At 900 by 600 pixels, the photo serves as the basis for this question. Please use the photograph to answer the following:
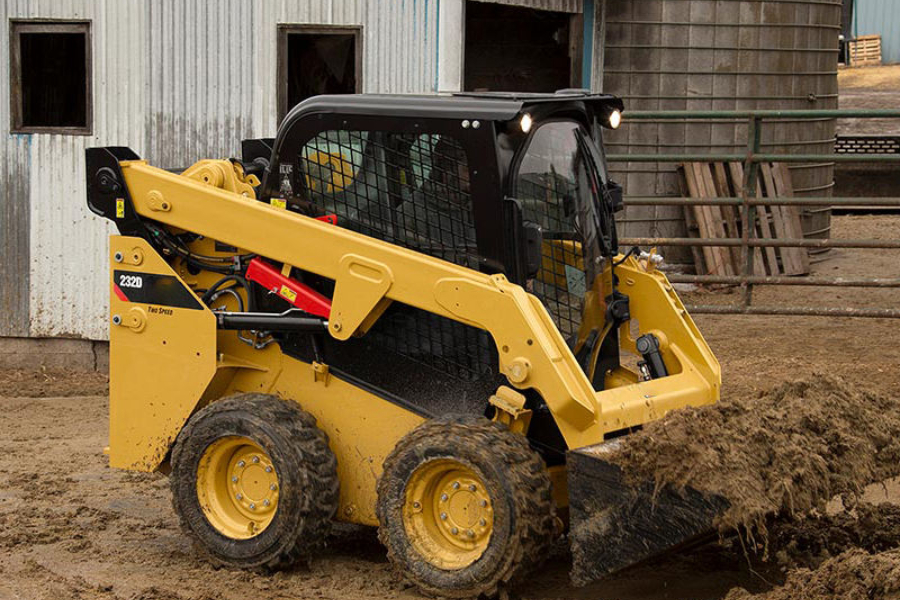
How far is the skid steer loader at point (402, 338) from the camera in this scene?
17.7 ft

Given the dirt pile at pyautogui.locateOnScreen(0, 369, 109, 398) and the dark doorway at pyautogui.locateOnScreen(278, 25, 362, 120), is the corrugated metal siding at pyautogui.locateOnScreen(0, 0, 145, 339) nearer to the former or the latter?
the dirt pile at pyautogui.locateOnScreen(0, 369, 109, 398)

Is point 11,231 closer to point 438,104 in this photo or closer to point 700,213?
point 438,104

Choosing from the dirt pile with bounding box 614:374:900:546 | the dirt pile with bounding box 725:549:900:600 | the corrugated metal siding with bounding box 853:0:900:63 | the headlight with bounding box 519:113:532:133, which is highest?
the corrugated metal siding with bounding box 853:0:900:63

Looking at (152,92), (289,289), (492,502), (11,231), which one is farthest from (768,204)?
(492,502)

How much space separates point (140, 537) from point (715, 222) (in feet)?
29.2

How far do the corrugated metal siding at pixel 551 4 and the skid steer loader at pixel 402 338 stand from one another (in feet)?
18.4

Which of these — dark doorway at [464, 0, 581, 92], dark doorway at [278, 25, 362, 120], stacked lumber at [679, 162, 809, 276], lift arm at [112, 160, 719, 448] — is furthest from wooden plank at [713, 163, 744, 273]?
lift arm at [112, 160, 719, 448]

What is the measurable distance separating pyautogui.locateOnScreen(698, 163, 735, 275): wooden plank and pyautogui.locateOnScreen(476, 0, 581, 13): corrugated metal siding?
209cm

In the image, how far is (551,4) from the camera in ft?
41.9

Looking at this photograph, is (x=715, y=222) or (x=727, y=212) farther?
(x=727, y=212)

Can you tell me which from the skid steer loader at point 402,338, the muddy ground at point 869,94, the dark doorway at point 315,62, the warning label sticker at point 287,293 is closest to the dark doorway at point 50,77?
the dark doorway at point 315,62

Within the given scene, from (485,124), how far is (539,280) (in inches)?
28.8

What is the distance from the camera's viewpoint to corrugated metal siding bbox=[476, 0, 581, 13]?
1180cm

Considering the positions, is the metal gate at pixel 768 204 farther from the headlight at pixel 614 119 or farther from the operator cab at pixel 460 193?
the operator cab at pixel 460 193
